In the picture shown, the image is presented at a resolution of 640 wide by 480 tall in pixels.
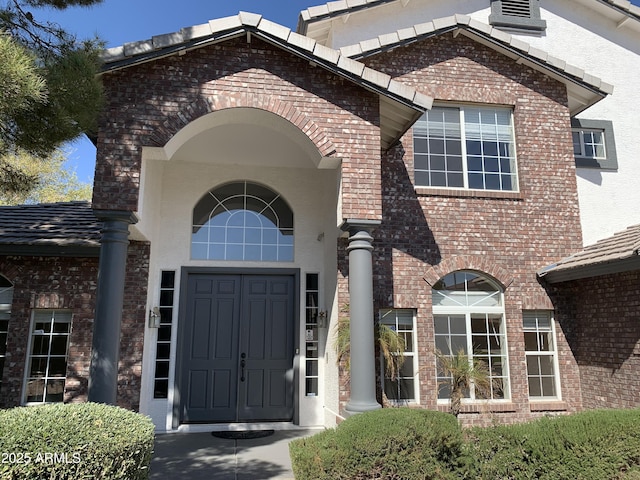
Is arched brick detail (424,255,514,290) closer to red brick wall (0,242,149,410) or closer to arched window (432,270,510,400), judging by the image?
arched window (432,270,510,400)

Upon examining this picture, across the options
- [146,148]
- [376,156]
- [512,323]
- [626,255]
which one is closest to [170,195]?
[146,148]

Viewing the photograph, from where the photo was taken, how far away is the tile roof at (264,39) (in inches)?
264

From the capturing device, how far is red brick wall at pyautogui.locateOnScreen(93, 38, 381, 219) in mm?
6656

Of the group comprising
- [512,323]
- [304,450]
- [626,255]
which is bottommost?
[304,450]

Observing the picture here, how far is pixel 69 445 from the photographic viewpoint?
4027 mm

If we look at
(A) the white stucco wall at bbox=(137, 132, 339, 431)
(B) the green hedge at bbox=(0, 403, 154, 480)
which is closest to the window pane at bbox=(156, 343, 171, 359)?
(A) the white stucco wall at bbox=(137, 132, 339, 431)

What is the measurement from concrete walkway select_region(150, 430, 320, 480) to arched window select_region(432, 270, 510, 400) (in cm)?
290

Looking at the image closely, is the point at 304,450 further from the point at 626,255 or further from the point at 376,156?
the point at 626,255

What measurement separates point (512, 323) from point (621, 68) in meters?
6.76

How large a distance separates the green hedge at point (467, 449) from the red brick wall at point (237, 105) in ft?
10.3

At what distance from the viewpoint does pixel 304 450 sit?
190 inches

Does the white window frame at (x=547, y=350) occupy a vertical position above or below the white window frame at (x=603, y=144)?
below

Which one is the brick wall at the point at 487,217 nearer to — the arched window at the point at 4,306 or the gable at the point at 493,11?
the gable at the point at 493,11

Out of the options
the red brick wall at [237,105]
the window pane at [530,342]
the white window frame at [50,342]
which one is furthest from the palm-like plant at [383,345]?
the white window frame at [50,342]
